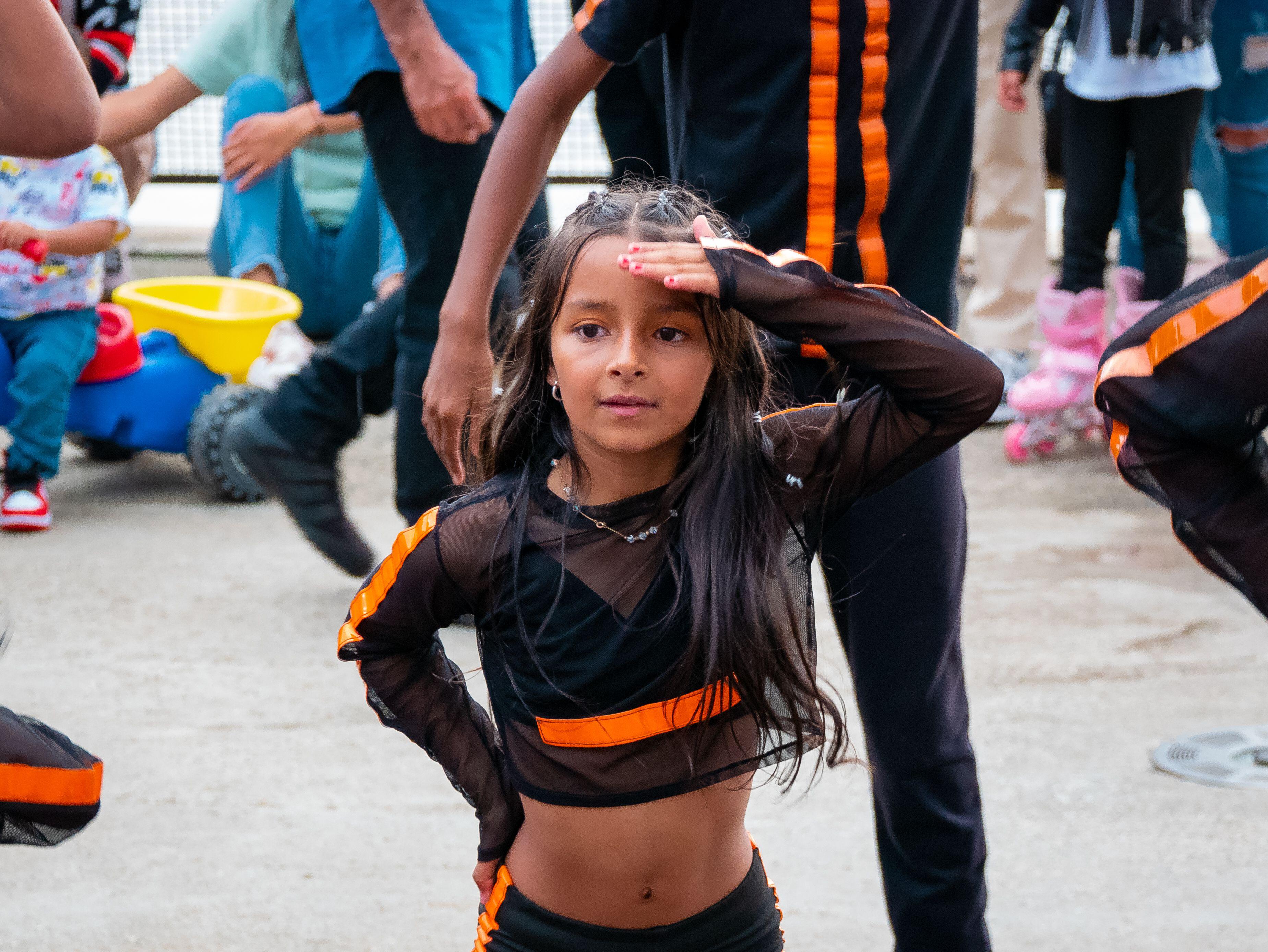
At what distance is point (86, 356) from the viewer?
4.39 meters

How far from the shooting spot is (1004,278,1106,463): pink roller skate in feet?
16.2

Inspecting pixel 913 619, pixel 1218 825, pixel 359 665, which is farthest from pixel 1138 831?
pixel 359 665

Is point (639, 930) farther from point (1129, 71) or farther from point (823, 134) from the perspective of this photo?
point (1129, 71)

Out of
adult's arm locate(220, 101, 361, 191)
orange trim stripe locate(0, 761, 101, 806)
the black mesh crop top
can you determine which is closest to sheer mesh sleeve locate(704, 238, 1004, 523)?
the black mesh crop top

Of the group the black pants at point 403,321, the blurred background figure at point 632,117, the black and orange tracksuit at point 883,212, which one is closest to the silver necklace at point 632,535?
the black and orange tracksuit at point 883,212

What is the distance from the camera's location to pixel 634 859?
1609 millimetres

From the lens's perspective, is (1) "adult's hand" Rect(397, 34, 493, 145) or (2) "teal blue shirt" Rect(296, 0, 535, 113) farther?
(2) "teal blue shirt" Rect(296, 0, 535, 113)

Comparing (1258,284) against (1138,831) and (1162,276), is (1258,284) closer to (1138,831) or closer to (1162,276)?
(1138,831)

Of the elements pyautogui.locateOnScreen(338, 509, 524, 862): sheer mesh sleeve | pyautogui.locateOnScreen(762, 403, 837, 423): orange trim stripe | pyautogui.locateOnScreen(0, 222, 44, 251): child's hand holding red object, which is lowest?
pyautogui.locateOnScreen(0, 222, 44, 251): child's hand holding red object

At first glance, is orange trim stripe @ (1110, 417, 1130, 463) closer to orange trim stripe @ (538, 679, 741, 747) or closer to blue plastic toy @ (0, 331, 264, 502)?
orange trim stripe @ (538, 679, 741, 747)

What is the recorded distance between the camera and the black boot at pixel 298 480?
352cm

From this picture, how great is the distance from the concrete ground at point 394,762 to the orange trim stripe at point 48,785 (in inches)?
33.6

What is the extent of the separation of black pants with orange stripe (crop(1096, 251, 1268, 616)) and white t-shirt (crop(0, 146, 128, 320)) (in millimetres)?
3482

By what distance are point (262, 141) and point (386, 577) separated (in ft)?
13.4
